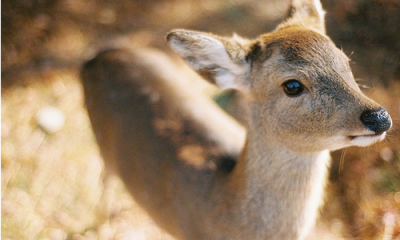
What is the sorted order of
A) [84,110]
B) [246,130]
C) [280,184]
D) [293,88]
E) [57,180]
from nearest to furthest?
[293,88] → [280,184] → [246,130] → [57,180] → [84,110]

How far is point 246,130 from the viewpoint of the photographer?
2.57m

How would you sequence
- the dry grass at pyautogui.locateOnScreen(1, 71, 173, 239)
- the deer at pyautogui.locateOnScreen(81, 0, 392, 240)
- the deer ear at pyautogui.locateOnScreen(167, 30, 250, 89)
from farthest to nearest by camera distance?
the dry grass at pyautogui.locateOnScreen(1, 71, 173, 239) < the deer ear at pyautogui.locateOnScreen(167, 30, 250, 89) < the deer at pyautogui.locateOnScreen(81, 0, 392, 240)

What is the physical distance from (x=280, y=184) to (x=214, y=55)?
102cm

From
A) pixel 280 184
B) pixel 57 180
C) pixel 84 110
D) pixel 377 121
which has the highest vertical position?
pixel 377 121

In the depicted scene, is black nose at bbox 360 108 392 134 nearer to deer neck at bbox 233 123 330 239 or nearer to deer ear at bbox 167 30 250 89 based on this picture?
deer neck at bbox 233 123 330 239

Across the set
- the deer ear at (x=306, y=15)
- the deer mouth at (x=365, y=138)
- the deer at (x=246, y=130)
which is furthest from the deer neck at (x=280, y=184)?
the deer ear at (x=306, y=15)

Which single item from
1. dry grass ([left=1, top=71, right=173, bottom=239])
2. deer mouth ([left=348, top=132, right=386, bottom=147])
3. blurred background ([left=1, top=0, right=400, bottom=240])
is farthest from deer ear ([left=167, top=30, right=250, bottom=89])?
dry grass ([left=1, top=71, right=173, bottom=239])

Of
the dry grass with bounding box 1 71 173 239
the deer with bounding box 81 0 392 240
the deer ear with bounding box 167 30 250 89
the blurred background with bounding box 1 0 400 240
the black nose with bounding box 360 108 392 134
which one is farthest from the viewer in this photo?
the dry grass with bounding box 1 71 173 239

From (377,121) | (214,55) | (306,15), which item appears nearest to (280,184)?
(377,121)

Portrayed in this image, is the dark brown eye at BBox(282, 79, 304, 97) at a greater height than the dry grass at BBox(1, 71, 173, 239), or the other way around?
the dark brown eye at BBox(282, 79, 304, 97)

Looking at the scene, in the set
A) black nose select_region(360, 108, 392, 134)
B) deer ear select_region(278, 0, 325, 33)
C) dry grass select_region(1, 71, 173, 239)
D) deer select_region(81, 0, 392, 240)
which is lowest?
dry grass select_region(1, 71, 173, 239)

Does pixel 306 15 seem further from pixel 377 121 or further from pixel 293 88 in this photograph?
pixel 377 121

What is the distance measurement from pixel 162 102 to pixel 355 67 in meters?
3.18

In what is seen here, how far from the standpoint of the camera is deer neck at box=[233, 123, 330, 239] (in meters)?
2.24
